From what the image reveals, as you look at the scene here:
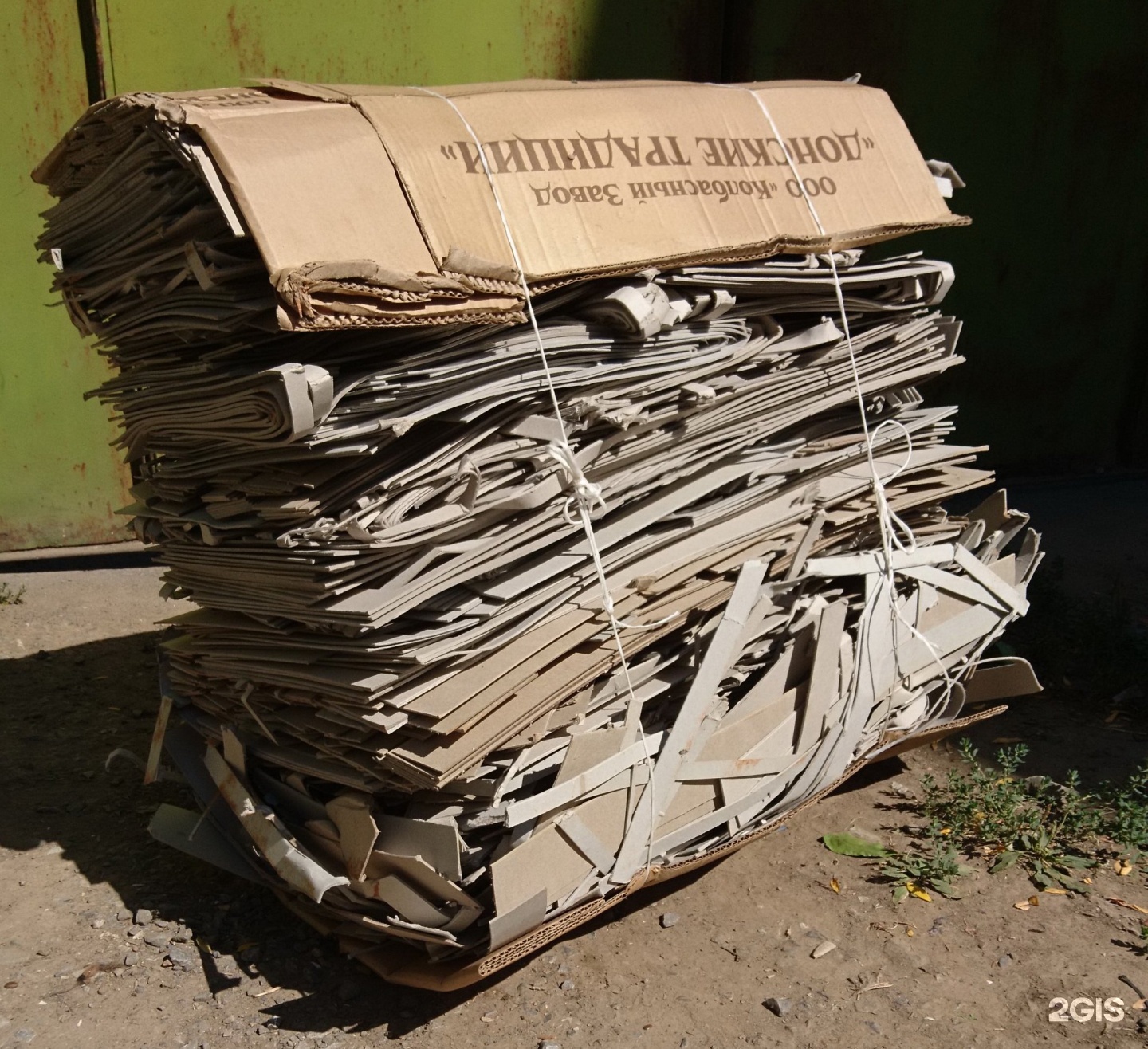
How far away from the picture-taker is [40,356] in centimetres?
424

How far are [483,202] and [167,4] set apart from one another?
8.02ft

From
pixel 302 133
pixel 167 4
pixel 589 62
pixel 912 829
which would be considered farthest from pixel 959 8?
pixel 302 133

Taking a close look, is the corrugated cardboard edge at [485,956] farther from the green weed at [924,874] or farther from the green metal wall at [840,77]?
the green metal wall at [840,77]

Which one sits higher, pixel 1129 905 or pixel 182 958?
pixel 182 958

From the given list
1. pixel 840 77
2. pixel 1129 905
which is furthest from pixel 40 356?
pixel 1129 905

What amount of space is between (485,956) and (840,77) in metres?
3.88

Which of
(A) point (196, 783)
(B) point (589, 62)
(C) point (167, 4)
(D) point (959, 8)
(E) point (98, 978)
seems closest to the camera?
(E) point (98, 978)

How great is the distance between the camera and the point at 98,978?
2.31 meters

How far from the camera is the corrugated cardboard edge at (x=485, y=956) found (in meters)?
2.15

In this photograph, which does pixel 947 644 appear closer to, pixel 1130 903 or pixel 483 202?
pixel 1130 903

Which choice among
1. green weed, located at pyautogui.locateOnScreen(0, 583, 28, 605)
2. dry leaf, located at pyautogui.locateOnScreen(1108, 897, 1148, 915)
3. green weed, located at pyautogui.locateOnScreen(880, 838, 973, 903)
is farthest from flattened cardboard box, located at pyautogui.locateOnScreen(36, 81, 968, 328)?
green weed, located at pyautogui.locateOnScreen(0, 583, 28, 605)

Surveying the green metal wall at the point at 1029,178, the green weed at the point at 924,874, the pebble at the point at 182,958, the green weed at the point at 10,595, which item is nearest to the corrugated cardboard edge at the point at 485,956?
the pebble at the point at 182,958

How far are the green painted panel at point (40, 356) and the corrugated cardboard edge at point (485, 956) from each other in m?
2.42

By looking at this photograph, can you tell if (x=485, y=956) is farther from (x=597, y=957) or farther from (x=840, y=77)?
(x=840, y=77)
